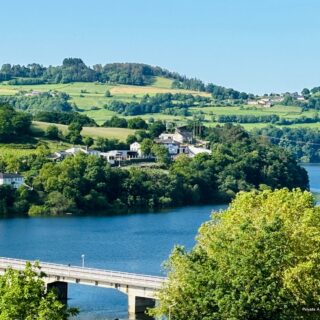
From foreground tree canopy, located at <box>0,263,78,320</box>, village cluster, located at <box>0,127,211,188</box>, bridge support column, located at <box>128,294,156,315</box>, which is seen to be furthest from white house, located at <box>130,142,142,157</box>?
foreground tree canopy, located at <box>0,263,78,320</box>

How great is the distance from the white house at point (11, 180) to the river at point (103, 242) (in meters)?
9.64

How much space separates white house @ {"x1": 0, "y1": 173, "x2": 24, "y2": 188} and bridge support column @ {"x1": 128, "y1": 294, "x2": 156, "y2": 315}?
5278 centimetres

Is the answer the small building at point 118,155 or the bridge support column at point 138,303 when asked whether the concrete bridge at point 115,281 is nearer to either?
the bridge support column at point 138,303

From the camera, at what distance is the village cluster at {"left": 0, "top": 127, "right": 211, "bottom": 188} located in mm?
107562

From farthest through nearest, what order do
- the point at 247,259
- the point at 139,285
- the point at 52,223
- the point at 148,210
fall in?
the point at 148,210 < the point at 52,223 < the point at 139,285 < the point at 247,259

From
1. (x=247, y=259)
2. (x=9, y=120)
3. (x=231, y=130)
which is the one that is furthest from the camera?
(x=231, y=130)

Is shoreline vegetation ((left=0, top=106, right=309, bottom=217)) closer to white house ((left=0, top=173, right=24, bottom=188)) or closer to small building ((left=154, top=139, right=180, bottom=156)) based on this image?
white house ((left=0, top=173, right=24, bottom=188))

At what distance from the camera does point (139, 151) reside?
13150cm

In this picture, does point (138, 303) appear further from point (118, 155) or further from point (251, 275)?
point (118, 155)

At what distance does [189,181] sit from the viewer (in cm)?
11681

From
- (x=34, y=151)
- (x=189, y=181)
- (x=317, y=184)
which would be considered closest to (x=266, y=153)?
(x=317, y=184)

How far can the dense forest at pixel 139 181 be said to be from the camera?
10350cm

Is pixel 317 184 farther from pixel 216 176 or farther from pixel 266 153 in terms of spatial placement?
pixel 216 176

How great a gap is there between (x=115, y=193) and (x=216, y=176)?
50.8 feet
